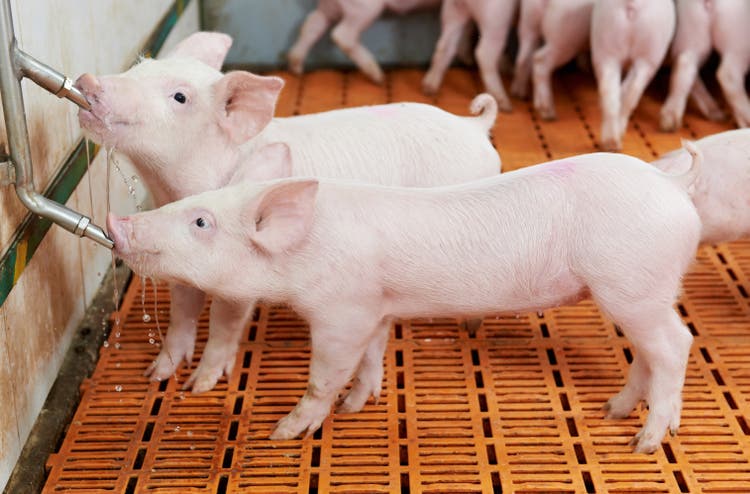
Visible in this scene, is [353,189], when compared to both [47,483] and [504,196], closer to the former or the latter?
[504,196]

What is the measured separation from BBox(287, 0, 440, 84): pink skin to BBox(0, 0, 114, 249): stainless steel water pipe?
302 cm

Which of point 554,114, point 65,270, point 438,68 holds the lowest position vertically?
point 65,270

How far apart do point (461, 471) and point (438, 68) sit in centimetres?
318

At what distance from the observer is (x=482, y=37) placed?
537 centimetres

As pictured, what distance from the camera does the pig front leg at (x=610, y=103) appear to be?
4.71 metres

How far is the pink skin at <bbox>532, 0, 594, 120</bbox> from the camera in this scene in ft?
16.7

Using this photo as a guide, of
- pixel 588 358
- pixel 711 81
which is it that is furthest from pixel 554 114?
pixel 588 358

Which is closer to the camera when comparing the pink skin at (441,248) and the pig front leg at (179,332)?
the pink skin at (441,248)

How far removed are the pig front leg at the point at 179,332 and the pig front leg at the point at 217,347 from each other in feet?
0.31

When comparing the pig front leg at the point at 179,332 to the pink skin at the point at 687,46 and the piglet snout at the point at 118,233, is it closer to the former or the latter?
the piglet snout at the point at 118,233

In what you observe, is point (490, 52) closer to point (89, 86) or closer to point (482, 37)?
point (482, 37)

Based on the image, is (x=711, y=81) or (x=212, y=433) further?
(x=711, y=81)

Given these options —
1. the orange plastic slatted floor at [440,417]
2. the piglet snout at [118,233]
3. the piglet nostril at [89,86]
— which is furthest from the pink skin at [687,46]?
the piglet snout at [118,233]

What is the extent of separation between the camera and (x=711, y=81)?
567 centimetres
